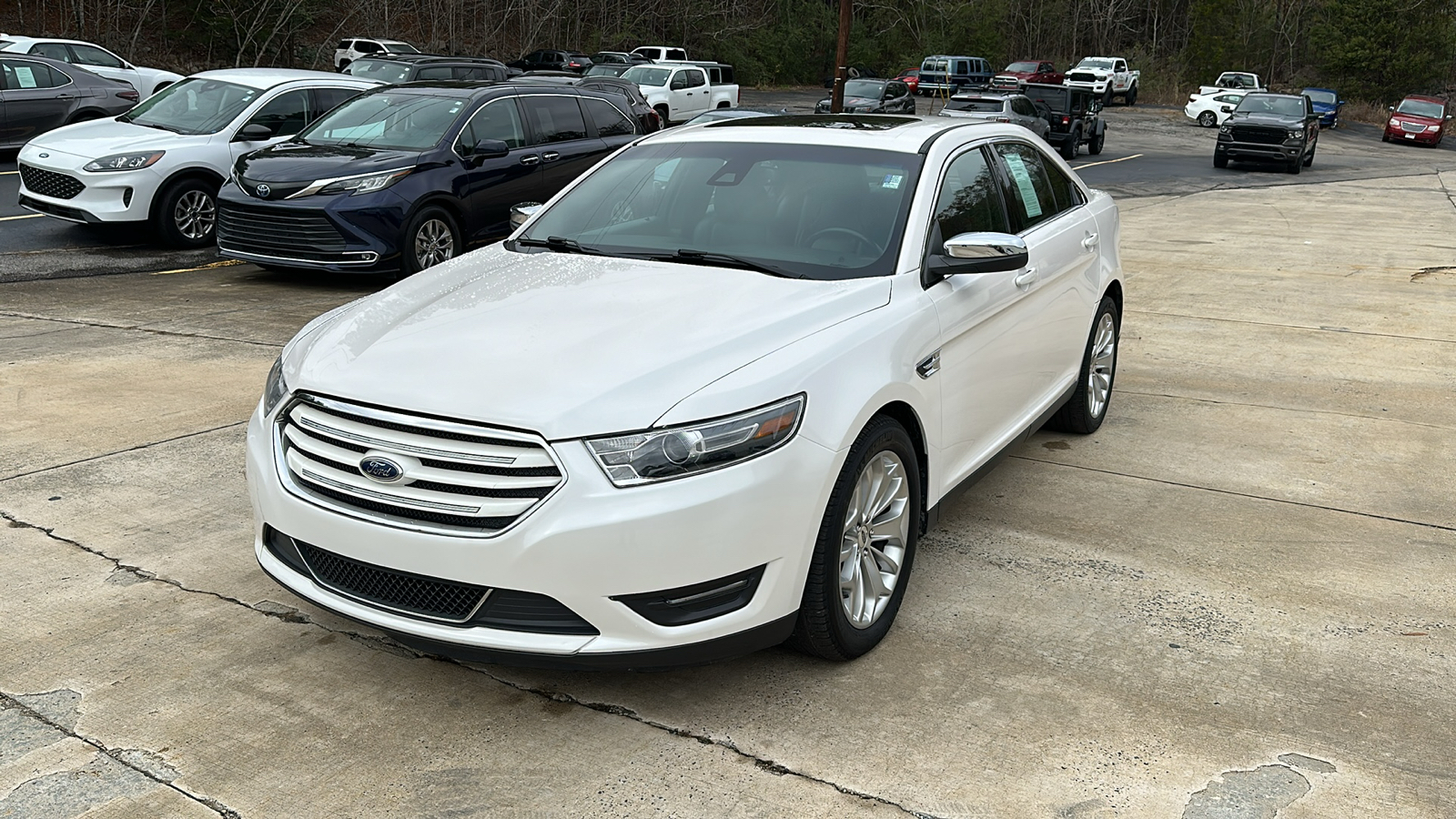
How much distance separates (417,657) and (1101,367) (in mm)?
4143

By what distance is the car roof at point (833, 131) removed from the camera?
4.82 meters

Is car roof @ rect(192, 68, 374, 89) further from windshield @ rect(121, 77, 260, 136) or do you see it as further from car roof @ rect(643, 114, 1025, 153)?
car roof @ rect(643, 114, 1025, 153)

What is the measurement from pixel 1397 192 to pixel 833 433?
23.2 metres

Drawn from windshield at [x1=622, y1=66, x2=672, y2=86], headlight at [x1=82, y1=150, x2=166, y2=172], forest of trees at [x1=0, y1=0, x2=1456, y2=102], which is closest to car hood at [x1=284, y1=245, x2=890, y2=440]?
headlight at [x1=82, y1=150, x2=166, y2=172]

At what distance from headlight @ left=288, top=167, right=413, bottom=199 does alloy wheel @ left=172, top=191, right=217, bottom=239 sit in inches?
101

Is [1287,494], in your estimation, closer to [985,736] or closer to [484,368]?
[985,736]

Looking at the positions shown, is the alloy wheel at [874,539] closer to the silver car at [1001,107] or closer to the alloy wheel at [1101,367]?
the alloy wheel at [1101,367]

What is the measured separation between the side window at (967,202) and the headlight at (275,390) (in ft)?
7.31

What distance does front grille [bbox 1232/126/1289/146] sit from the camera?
2670cm

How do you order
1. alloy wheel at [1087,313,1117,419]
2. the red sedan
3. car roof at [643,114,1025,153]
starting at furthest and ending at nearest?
the red sedan → alloy wheel at [1087,313,1117,419] → car roof at [643,114,1025,153]

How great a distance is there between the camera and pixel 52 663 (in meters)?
3.62

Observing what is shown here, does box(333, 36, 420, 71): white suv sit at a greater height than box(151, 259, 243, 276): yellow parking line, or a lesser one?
greater

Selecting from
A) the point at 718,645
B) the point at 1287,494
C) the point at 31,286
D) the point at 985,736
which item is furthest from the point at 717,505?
the point at 31,286

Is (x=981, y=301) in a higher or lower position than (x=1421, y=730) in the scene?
higher
